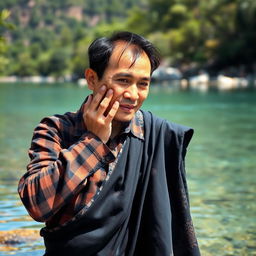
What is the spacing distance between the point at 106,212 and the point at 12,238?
3.11 metres

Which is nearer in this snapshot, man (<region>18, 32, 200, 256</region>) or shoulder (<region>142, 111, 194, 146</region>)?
man (<region>18, 32, 200, 256</region>)

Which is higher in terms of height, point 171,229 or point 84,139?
point 84,139

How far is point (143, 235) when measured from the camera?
9.16 ft

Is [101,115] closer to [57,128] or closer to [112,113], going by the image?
[112,113]

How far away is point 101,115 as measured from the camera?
2545mm

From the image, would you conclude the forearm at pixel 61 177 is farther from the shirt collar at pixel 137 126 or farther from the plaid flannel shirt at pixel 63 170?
the shirt collar at pixel 137 126

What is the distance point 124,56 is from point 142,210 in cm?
68

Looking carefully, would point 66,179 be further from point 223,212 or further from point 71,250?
point 223,212

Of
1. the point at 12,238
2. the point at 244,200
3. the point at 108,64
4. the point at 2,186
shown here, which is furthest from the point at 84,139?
the point at 2,186

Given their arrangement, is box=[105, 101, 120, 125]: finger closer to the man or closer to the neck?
the man

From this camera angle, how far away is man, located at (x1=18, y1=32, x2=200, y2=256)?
8.13ft

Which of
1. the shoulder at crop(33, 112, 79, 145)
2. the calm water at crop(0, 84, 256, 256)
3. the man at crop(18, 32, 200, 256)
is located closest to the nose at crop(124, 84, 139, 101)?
the man at crop(18, 32, 200, 256)

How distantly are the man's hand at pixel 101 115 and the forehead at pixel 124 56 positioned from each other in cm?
12

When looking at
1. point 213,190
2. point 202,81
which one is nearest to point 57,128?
point 213,190
